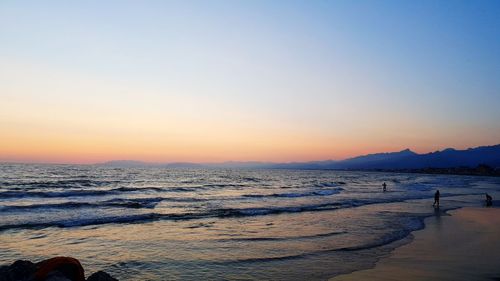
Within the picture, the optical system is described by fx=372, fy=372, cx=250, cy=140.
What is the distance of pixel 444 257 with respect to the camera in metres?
12.5

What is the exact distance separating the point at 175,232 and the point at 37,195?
2489cm

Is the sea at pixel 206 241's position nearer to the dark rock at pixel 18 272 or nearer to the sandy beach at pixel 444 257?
the sandy beach at pixel 444 257

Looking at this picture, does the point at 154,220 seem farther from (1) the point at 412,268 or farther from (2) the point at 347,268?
(1) the point at 412,268

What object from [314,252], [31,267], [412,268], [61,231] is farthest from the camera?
[61,231]

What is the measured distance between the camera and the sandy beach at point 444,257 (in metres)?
10.2

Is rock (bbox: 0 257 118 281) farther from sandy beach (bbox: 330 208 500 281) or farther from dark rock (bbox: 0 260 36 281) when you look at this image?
sandy beach (bbox: 330 208 500 281)

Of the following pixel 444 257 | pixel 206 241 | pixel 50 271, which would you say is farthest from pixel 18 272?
pixel 444 257

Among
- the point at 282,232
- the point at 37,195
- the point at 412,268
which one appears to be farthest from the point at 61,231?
the point at 37,195

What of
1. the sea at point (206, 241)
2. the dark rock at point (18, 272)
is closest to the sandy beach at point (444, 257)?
the sea at point (206, 241)

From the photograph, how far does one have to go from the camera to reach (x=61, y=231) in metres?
17.0

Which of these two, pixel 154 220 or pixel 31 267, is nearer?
pixel 31 267

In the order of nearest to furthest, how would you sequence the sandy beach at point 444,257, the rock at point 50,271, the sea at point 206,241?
the rock at point 50,271
the sandy beach at point 444,257
the sea at point 206,241

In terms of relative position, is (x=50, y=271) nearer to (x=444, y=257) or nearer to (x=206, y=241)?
(x=206, y=241)

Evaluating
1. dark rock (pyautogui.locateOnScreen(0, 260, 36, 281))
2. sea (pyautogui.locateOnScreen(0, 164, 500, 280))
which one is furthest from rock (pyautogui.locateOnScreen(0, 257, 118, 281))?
sea (pyautogui.locateOnScreen(0, 164, 500, 280))
